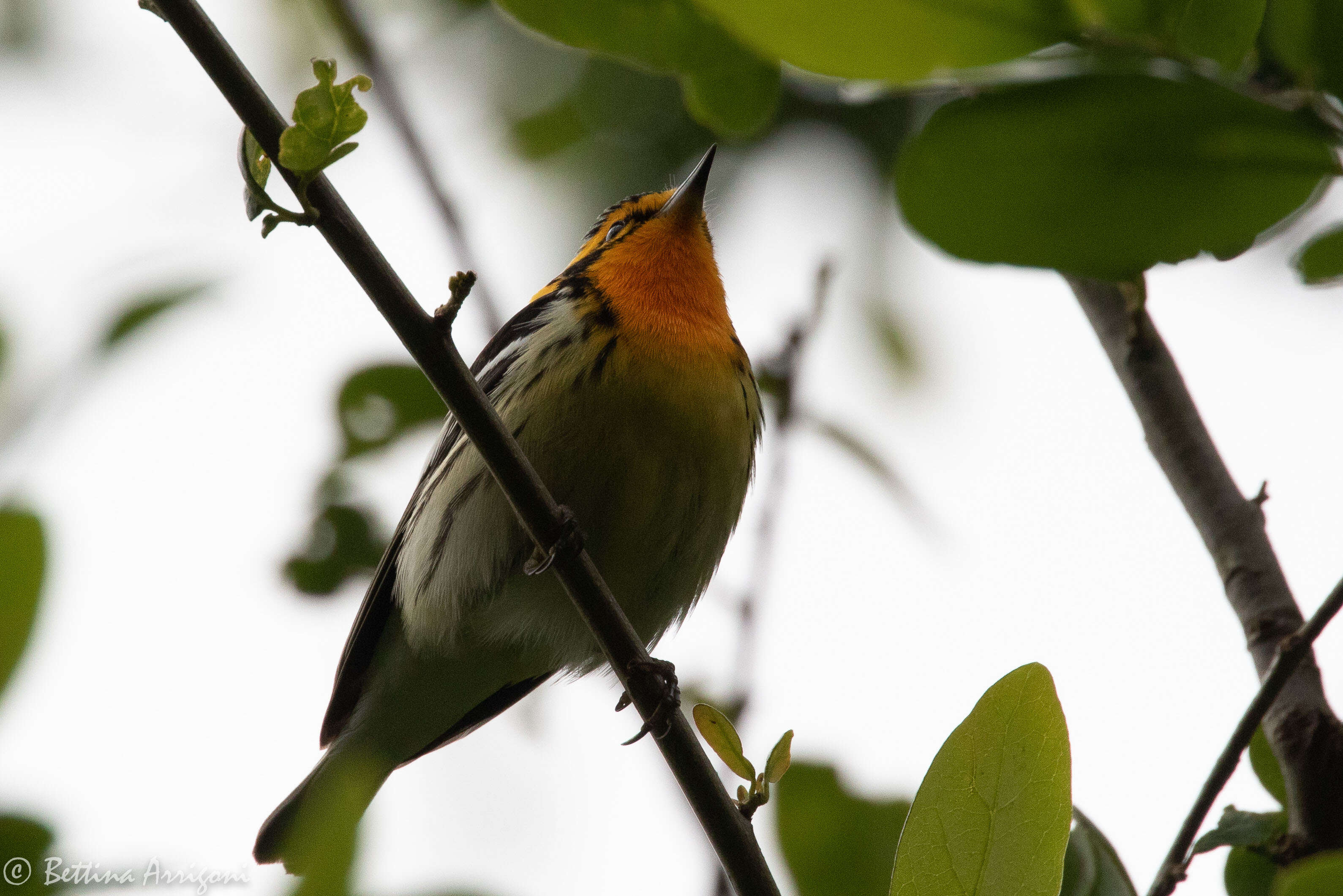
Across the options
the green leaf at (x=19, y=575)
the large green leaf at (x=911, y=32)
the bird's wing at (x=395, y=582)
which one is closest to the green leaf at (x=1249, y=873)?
the large green leaf at (x=911, y=32)

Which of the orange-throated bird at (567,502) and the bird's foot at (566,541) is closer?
the bird's foot at (566,541)

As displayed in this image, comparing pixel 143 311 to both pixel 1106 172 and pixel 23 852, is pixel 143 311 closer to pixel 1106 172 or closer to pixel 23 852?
pixel 23 852

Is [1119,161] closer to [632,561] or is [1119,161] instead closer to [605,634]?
[605,634]

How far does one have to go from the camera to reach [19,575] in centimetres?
150

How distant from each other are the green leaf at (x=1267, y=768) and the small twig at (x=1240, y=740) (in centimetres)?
35

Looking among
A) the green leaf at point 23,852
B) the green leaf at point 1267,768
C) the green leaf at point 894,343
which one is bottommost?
the green leaf at point 894,343

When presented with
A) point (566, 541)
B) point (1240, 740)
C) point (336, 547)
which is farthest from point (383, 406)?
point (1240, 740)

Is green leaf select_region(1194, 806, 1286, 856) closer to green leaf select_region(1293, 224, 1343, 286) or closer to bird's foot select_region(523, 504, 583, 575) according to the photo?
green leaf select_region(1293, 224, 1343, 286)

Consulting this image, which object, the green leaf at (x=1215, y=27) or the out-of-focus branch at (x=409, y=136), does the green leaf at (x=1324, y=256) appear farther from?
the out-of-focus branch at (x=409, y=136)

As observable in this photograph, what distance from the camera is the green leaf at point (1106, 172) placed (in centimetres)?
110

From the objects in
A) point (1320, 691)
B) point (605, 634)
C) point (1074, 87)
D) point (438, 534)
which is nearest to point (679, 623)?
point (438, 534)

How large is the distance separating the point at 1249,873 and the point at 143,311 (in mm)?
2001

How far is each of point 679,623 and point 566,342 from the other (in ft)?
3.74

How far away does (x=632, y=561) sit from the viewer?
12.6 ft
